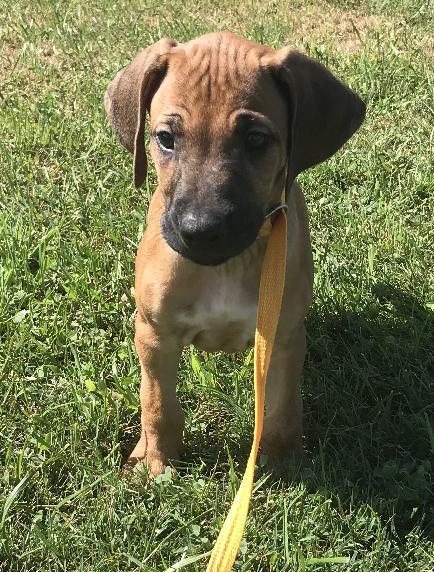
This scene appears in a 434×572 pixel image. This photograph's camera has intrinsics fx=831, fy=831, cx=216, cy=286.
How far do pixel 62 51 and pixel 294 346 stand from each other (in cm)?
429

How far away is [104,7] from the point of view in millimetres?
7508

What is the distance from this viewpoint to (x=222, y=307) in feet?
10.6

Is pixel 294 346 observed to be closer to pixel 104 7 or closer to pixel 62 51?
pixel 62 51

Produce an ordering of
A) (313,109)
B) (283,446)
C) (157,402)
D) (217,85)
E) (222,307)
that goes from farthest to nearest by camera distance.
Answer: (283,446) < (157,402) < (222,307) < (313,109) < (217,85)

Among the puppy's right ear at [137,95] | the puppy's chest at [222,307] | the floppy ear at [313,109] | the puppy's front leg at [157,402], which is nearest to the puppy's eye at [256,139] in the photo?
the floppy ear at [313,109]

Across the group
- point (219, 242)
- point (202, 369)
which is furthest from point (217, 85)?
point (202, 369)

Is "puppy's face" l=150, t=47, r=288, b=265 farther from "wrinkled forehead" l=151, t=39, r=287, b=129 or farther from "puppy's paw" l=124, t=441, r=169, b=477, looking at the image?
"puppy's paw" l=124, t=441, r=169, b=477

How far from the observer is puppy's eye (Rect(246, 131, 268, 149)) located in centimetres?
278

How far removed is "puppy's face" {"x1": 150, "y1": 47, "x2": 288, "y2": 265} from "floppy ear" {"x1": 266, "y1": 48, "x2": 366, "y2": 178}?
0.07 m

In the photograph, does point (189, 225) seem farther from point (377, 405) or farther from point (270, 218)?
point (377, 405)

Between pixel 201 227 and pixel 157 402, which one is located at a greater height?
pixel 201 227

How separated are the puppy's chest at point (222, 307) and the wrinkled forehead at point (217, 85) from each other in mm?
668

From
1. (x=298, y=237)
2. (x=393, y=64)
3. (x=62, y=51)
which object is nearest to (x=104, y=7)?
(x=62, y=51)

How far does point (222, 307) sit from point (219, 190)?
695mm
